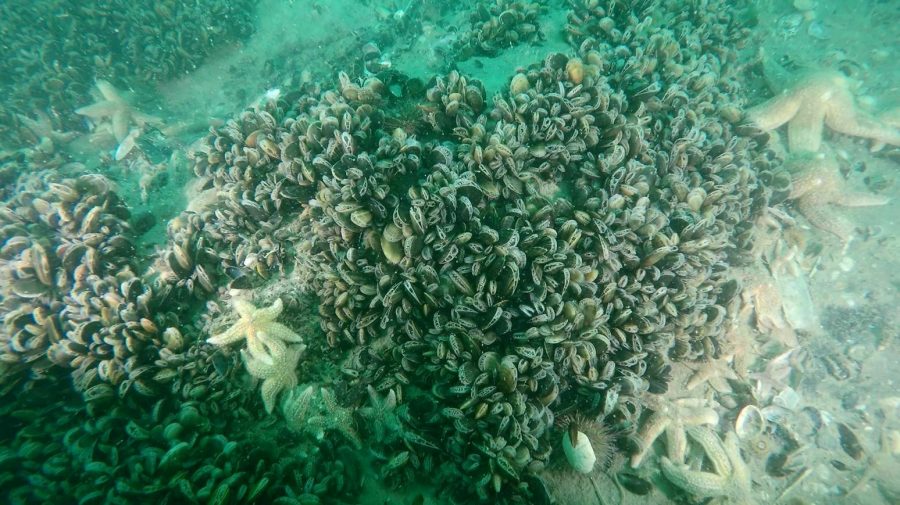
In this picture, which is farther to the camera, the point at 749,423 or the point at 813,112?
the point at 813,112

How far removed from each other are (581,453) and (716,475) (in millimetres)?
1583

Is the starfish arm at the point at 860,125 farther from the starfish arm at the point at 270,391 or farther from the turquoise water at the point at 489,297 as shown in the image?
the starfish arm at the point at 270,391

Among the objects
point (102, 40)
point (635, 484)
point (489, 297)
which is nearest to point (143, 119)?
point (102, 40)

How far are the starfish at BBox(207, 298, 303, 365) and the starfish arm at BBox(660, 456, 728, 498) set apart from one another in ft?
14.5

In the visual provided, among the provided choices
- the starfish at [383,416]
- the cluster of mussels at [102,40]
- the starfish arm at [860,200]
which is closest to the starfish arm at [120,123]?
the cluster of mussels at [102,40]

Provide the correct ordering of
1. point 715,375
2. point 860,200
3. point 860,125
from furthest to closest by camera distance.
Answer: point 860,125, point 860,200, point 715,375

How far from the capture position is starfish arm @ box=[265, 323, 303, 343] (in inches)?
171

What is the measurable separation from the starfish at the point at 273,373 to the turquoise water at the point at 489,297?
0.03m

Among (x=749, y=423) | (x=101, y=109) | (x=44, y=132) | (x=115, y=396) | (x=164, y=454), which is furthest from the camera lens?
(x=44, y=132)

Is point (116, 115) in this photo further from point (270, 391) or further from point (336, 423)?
point (336, 423)

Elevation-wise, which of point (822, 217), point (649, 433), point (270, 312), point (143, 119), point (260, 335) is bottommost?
point (649, 433)

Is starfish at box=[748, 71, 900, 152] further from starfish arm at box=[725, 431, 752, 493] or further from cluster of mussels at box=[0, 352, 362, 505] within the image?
cluster of mussels at box=[0, 352, 362, 505]

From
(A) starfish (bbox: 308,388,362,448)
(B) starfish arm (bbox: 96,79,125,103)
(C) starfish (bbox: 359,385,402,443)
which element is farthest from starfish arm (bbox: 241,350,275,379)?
(B) starfish arm (bbox: 96,79,125,103)

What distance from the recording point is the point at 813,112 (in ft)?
22.3
